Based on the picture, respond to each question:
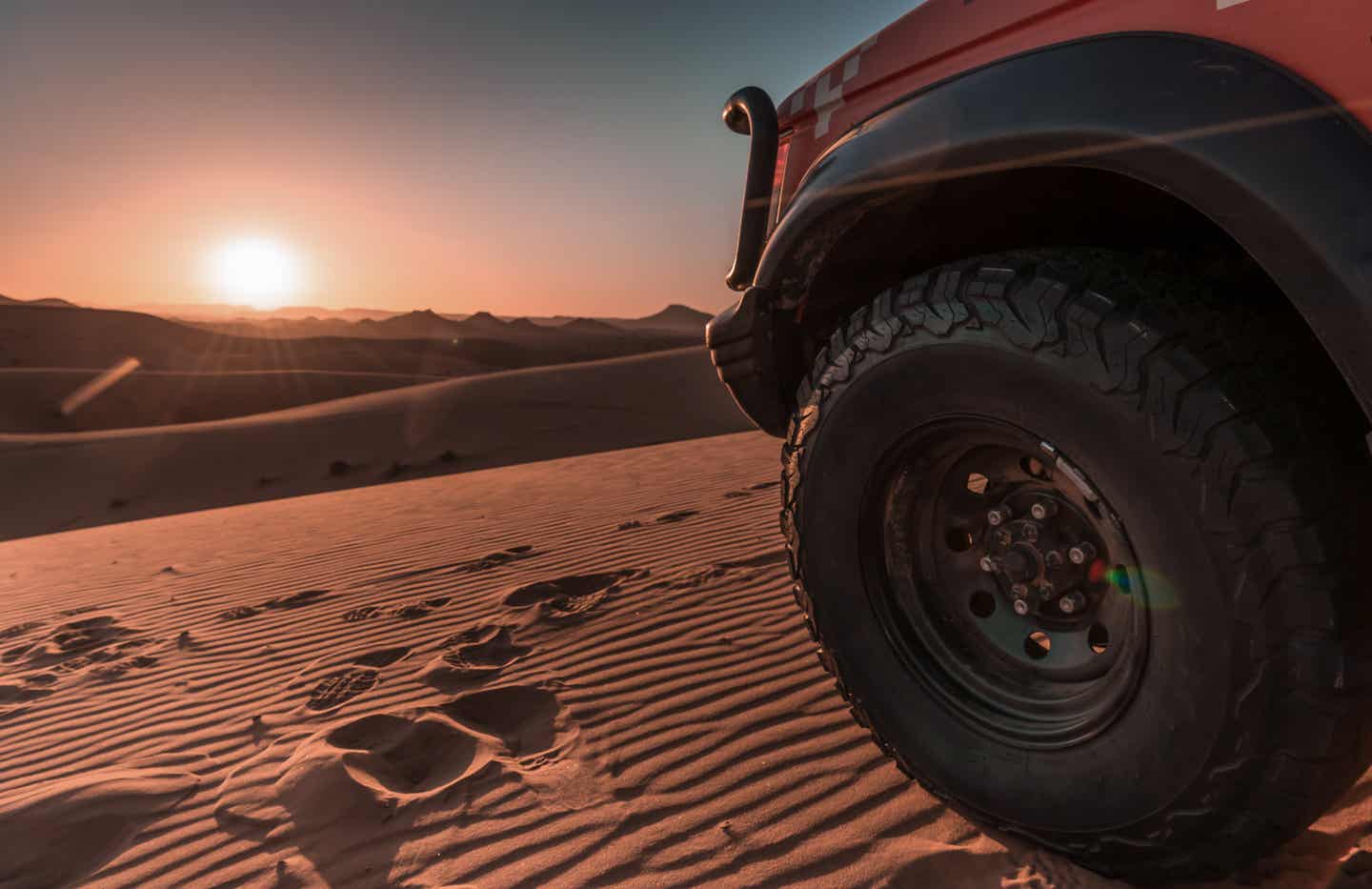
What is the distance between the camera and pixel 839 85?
226 centimetres

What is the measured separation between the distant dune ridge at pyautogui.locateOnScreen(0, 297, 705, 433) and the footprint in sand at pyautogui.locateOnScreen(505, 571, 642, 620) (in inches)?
127

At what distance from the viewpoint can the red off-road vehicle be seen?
1302 mm

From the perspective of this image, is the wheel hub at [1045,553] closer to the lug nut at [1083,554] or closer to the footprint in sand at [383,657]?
the lug nut at [1083,554]

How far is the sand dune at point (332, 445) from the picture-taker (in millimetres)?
12648

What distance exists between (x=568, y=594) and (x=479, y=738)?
1.68 meters

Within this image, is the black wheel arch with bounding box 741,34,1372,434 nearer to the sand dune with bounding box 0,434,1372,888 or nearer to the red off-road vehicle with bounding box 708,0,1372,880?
the red off-road vehicle with bounding box 708,0,1372,880

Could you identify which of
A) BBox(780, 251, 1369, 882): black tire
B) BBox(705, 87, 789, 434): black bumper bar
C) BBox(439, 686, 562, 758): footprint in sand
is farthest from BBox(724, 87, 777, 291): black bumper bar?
BBox(439, 686, 562, 758): footprint in sand

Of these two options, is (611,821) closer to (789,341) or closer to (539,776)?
(539,776)

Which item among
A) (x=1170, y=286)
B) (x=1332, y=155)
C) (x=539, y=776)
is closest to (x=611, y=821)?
(x=539, y=776)

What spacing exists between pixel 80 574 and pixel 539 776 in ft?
21.0

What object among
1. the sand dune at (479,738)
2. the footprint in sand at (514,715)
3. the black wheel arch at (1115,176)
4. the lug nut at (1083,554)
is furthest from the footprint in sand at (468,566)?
the lug nut at (1083,554)

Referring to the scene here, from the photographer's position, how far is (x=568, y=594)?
4.32 m

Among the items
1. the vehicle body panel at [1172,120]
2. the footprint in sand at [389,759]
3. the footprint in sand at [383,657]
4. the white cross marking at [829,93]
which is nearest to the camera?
the vehicle body panel at [1172,120]

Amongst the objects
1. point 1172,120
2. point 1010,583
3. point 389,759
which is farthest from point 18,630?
point 1172,120
